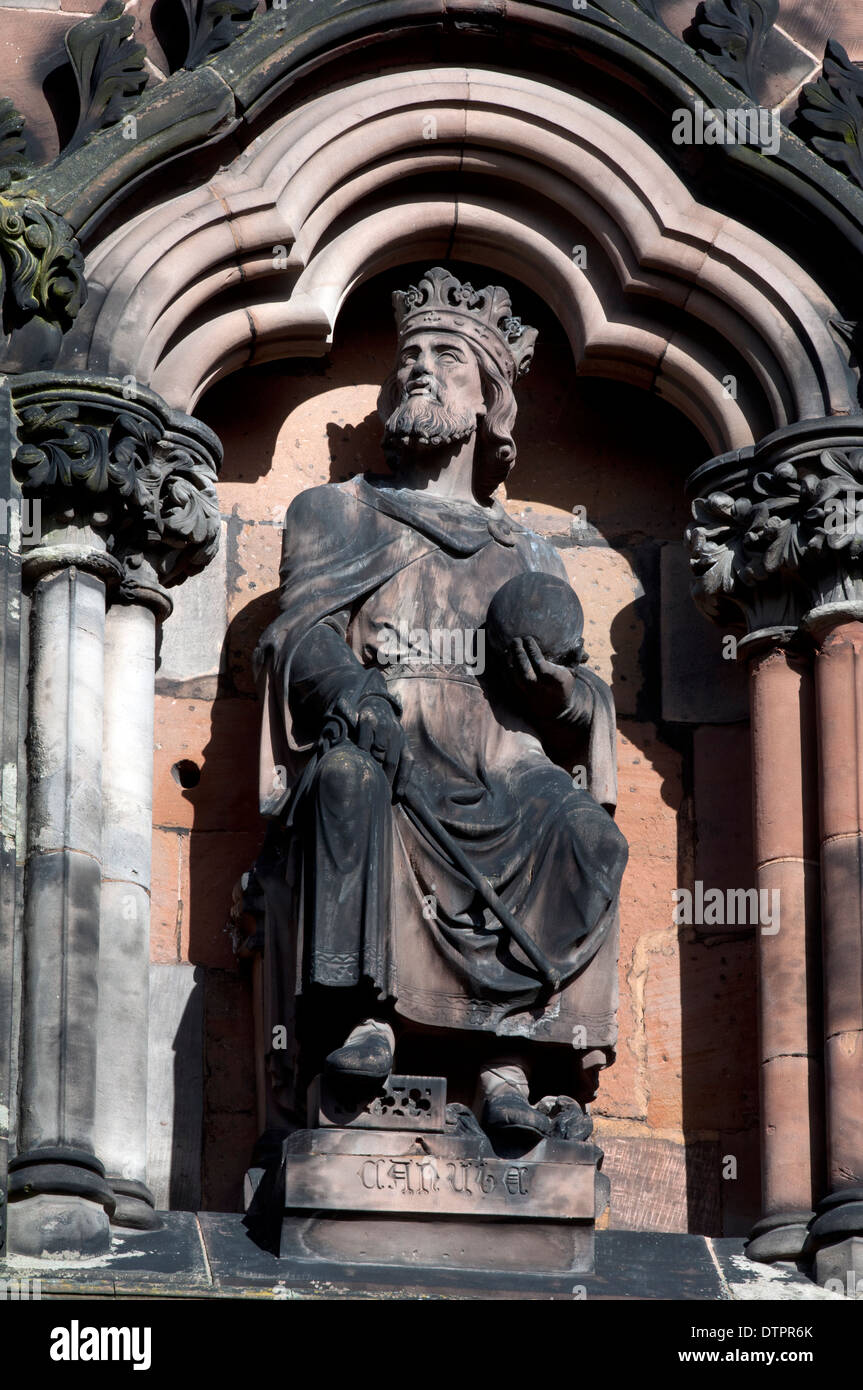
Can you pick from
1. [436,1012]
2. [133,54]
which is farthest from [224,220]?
[436,1012]

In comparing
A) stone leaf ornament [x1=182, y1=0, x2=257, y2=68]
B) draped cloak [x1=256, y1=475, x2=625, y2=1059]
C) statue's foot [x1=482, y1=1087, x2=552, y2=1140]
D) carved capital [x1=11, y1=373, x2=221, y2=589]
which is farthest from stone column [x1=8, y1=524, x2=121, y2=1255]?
stone leaf ornament [x1=182, y1=0, x2=257, y2=68]

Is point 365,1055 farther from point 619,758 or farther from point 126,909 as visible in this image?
point 619,758

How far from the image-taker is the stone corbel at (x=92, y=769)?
9.10m

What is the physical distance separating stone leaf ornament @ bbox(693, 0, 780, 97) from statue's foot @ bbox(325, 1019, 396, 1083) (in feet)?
11.1

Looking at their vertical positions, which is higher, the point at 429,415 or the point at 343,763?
the point at 429,415

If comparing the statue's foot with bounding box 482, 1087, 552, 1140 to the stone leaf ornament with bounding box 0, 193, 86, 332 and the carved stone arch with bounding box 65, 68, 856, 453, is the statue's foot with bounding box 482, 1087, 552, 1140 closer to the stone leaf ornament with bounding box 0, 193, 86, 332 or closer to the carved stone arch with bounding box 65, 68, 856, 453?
the carved stone arch with bounding box 65, 68, 856, 453

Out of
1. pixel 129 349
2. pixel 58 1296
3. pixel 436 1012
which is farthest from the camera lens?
pixel 129 349

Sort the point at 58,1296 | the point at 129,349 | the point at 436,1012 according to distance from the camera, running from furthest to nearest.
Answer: the point at 129,349 → the point at 436,1012 → the point at 58,1296

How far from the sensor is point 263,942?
9773 millimetres

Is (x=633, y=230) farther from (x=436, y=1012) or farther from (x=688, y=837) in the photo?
(x=436, y=1012)

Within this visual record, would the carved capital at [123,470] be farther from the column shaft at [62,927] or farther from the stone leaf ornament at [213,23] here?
the stone leaf ornament at [213,23]

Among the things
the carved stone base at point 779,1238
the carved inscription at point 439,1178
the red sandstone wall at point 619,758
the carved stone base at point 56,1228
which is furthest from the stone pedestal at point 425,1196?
the red sandstone wall at point 619,758
